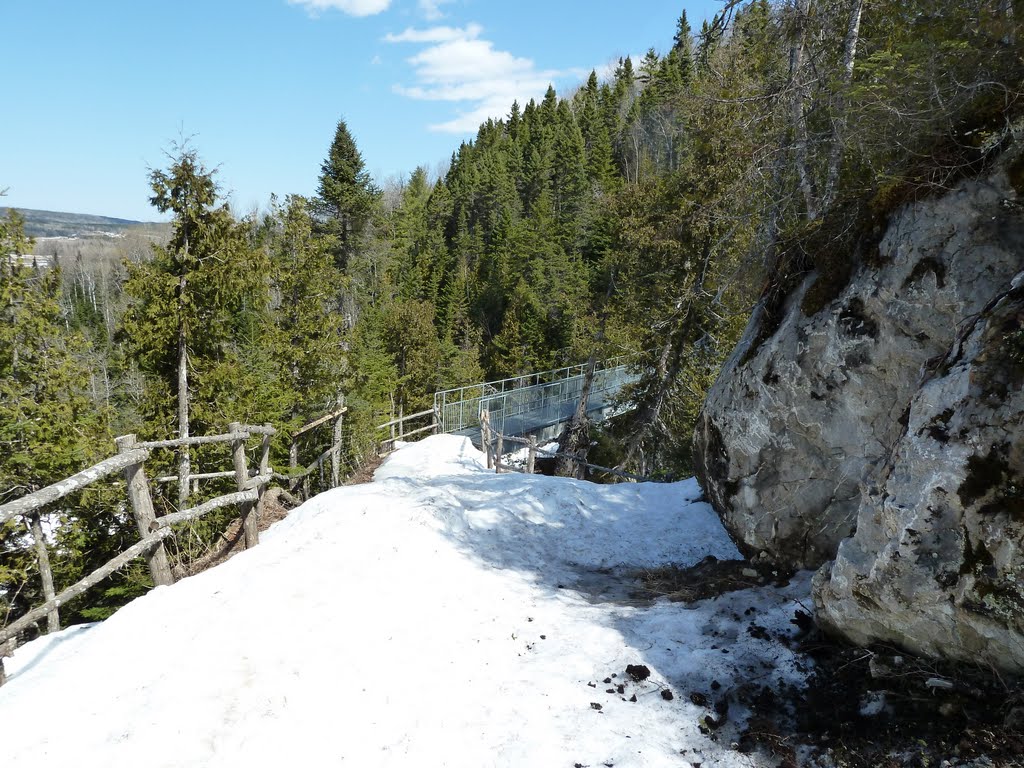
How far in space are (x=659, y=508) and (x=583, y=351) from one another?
30.9ft

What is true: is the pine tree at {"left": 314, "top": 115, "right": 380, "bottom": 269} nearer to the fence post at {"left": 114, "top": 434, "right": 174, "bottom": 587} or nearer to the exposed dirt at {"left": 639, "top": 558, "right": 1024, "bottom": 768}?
the fence post at {"left": 114, "top": 434, "right": 174, "bottom": 587}

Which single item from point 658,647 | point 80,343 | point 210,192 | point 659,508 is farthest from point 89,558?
point 658,647

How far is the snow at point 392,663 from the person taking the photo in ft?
11.2

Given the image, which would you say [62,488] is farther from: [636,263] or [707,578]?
[636,263]

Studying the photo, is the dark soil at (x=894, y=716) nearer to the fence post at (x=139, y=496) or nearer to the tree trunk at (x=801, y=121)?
the tree trunk at (x=801, y=121)

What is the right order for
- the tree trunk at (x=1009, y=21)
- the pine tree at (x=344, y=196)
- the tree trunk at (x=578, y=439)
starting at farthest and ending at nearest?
1. the pine tree at (x=344, y=196)
2. the tree trunk at (x=578, y=439)
3. the tree trunk at (x=1009, y=21)

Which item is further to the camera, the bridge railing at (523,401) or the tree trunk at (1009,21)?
the bridge railing at (523,401)

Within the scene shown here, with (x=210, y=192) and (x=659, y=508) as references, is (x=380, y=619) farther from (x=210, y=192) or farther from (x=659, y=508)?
(x=210, y=192)

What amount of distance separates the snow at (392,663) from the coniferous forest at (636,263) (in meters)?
3.25

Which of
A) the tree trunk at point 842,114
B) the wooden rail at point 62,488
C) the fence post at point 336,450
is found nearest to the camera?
the wooden rail at point 62,488

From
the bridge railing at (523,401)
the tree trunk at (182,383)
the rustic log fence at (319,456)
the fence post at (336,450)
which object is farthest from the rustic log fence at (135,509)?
the bridge railing at (523,401)

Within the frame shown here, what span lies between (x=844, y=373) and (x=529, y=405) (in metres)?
17.3

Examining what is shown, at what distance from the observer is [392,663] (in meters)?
4.23

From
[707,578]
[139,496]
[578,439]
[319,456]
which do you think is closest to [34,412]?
[139,496]
